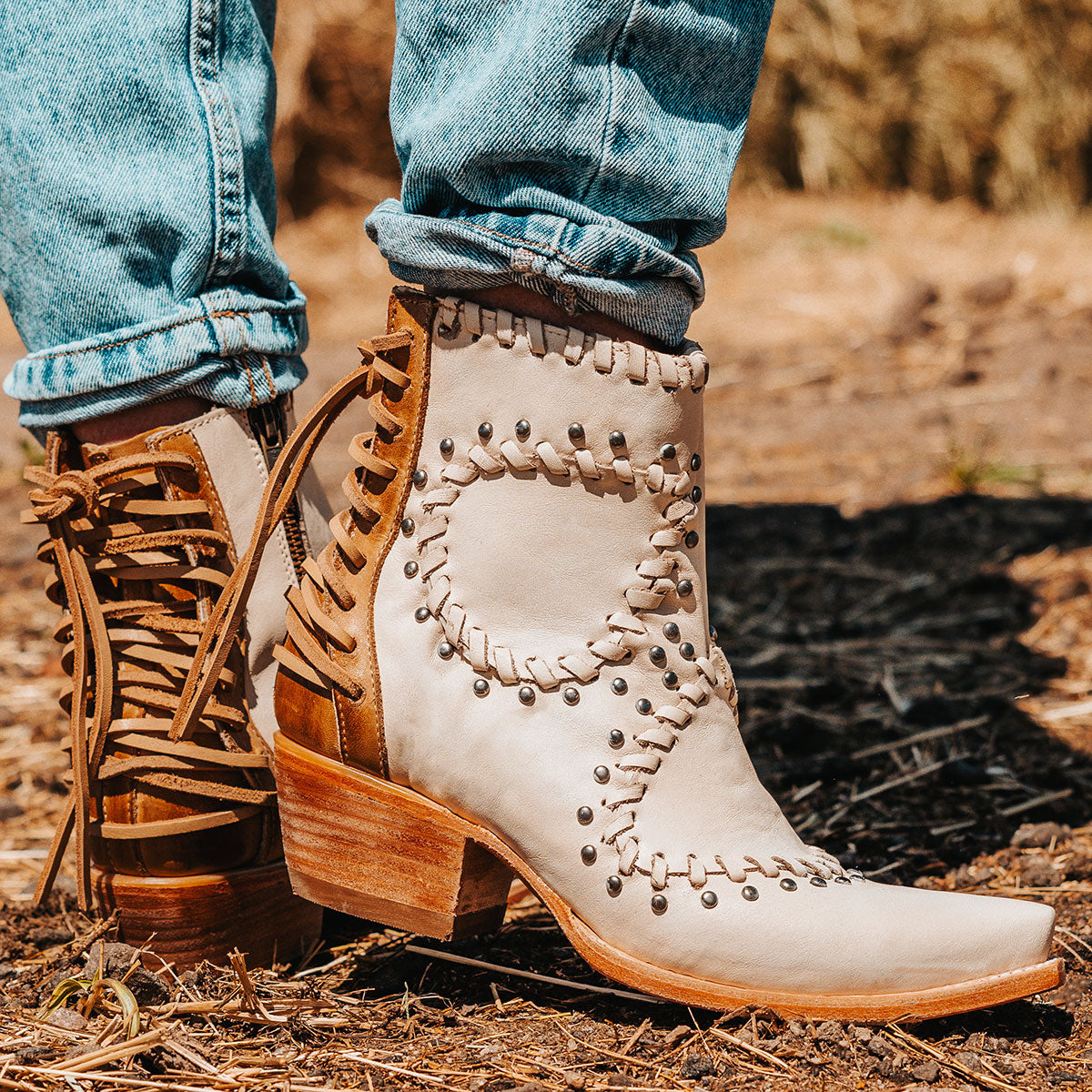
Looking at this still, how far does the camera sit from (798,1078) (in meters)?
1.02

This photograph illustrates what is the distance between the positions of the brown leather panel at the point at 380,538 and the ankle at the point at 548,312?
0.23 feet

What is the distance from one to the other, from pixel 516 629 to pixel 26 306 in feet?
1.98

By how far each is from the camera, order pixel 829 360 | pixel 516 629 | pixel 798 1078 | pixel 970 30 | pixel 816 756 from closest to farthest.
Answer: pixel 798 1078 → pixel 516 629 → pixel 816 756 → pixel 829 360 → pixel 970 30

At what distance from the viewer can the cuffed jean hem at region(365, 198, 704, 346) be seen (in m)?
1.02

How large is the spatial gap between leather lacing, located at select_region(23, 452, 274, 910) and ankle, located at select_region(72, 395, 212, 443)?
4cm

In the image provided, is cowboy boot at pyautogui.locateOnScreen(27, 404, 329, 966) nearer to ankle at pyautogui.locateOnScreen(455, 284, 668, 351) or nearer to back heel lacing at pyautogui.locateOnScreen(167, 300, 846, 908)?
back heel lacing at pyautogui.locateOnScreen(167, 300, 846, 908)

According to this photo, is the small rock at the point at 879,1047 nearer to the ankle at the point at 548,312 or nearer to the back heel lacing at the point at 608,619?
the back heel lacing at the point at 608,619

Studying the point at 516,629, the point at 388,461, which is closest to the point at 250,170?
the point at 388,461

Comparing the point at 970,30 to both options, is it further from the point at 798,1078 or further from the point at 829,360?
the point at 798,1078

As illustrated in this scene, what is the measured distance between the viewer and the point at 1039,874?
56.1 inches

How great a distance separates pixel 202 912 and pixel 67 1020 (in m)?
0.16

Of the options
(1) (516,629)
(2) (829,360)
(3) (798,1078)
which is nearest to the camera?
(3) (798,1078)

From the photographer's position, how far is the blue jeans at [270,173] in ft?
3.28

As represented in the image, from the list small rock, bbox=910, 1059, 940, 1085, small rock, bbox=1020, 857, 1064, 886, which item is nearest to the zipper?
small rock, bbox=910, 1059, 940, 1085
